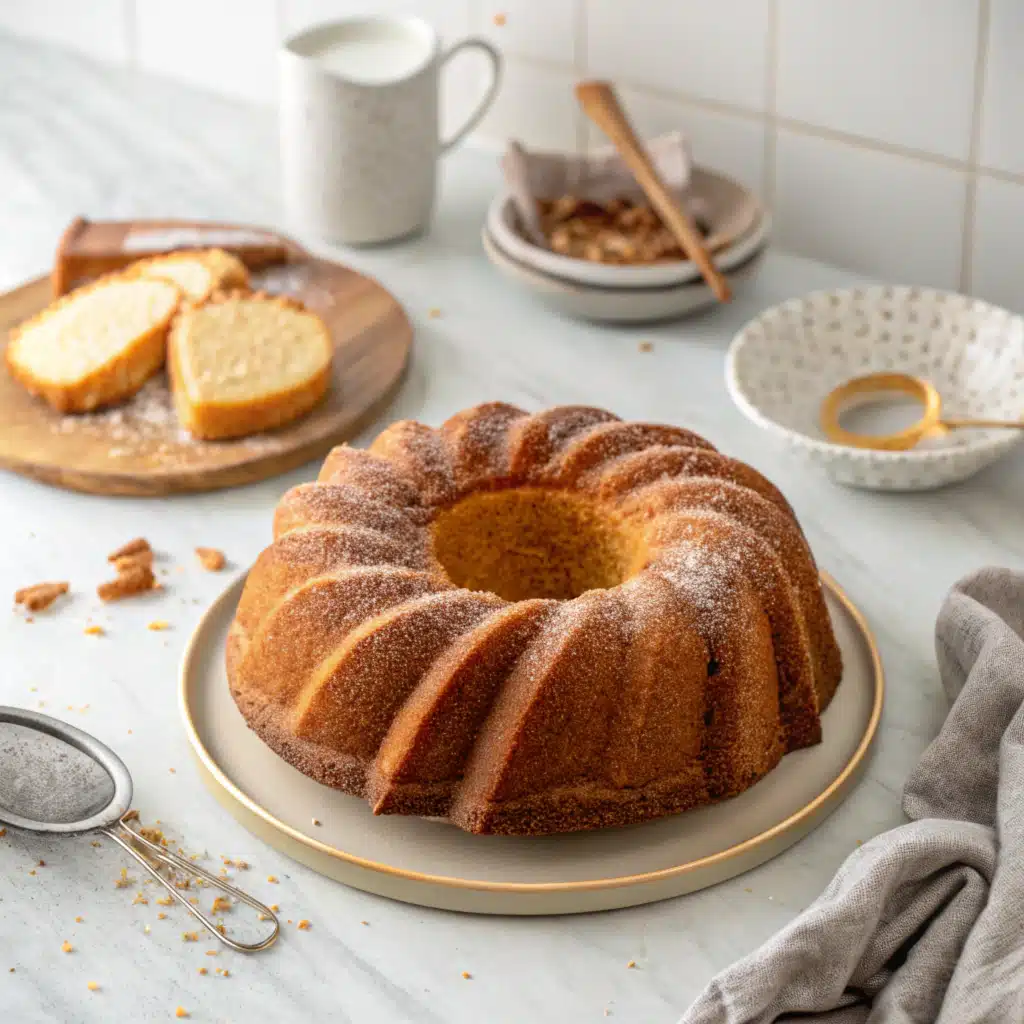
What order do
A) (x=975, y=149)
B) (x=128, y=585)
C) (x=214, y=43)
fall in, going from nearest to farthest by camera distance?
1. (x=128, y=585)
2. (x=975, y=149)
3. (x=214, y=43)

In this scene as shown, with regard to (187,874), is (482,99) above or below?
above

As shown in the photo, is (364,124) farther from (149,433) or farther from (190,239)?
(149,433)

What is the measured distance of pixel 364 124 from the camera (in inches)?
63.0

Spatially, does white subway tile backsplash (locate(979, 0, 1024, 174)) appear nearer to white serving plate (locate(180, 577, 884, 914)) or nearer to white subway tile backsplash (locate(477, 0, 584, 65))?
white subway tile backsplash (locate(477, 0, 584, 65))

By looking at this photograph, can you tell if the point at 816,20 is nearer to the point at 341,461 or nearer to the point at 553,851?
the point at 341,461

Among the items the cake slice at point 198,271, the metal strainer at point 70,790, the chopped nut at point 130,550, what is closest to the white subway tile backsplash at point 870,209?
the cake slice at point 198,271

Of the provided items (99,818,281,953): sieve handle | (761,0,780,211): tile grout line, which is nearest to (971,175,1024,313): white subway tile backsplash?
(761,0,780,211): tile grout line

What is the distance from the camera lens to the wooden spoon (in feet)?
4.91

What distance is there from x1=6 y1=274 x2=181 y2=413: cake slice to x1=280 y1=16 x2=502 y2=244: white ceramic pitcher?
0.23 m

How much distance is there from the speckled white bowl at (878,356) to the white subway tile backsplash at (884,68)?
0.20 m

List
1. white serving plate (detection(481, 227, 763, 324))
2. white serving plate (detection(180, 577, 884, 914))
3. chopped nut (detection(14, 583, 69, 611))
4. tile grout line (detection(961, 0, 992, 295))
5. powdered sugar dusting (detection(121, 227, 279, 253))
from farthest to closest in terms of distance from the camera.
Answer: powdered sugar dusting (detection(121, 227, 279, 253)) < white serving plate (detection(481, 227, 763, 324)) < tile grout line (detection(961, 0, 992, 295)) < chopped nut (detection(14, 583, 69, 611)) < white serving plate (detection(180, 577, 884, 914))

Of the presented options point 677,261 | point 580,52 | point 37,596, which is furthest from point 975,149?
point 37,596

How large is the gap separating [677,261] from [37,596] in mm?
710

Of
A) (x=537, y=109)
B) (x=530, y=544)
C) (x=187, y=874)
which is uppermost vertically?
(x=537, y=109)
